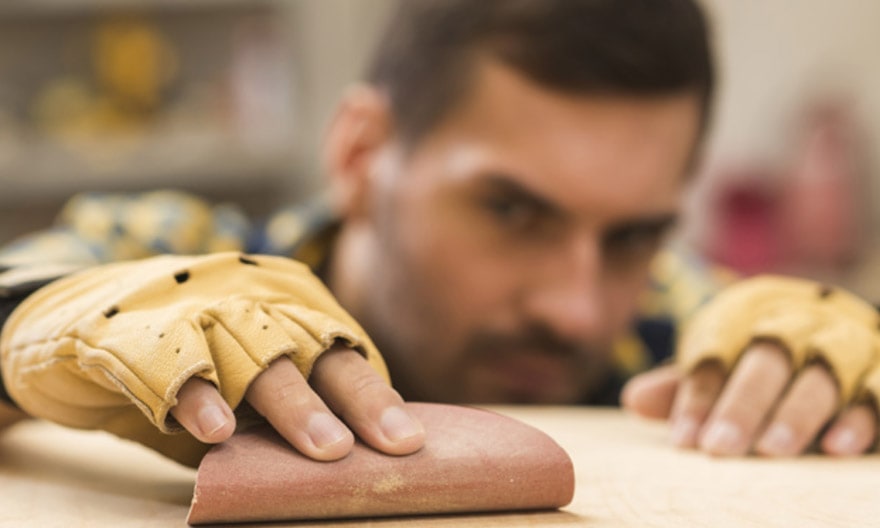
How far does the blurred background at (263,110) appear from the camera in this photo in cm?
231

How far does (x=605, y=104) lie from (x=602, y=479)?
533 millimetres

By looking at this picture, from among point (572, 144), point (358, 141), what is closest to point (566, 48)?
point (572, 144)

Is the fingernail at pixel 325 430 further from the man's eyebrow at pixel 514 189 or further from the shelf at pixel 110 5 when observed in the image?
the shelf at pixel 110 5

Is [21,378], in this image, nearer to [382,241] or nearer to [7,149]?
[382,241]

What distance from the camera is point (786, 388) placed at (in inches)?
24.0

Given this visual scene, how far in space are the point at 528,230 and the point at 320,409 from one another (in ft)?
1.84

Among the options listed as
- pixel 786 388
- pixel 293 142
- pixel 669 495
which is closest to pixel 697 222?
pixel 293 142

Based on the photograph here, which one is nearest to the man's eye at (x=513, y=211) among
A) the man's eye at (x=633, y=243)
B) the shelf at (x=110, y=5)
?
the man's eye at (x=633, y=243)

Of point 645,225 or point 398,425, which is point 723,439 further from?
point 645,225

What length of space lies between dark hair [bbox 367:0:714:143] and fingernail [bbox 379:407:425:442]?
0.59 meters

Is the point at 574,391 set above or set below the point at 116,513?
below

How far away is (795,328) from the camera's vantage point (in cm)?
62

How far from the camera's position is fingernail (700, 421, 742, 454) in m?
0.57

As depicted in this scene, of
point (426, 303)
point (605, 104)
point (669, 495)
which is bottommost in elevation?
point (426, 303)
